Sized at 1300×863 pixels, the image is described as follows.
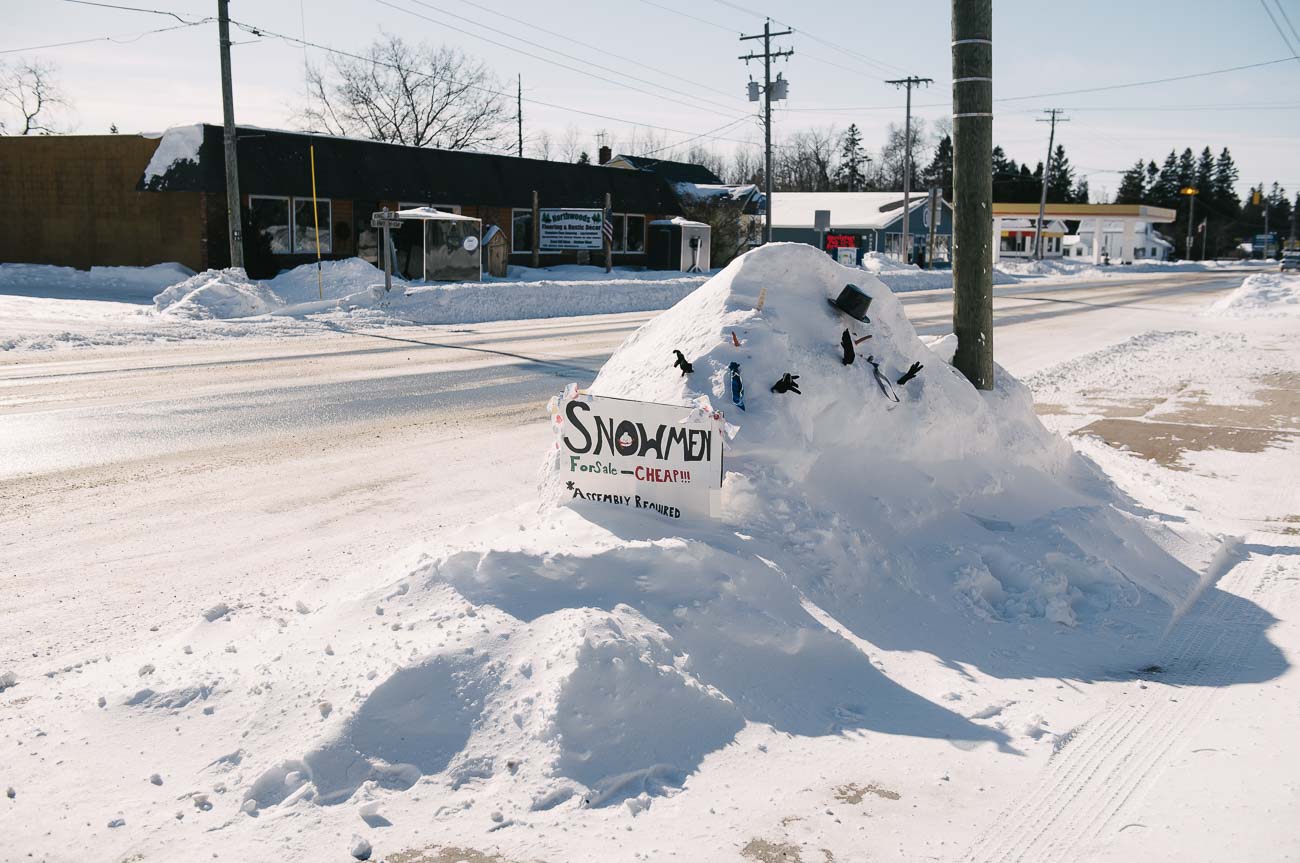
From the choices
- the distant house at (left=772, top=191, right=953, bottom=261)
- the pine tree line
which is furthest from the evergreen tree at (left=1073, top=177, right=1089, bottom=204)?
the distant house at (left=772, top=191, right=953, bottom=261)

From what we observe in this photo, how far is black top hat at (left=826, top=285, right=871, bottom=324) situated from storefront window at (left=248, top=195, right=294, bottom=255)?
79.7 ft

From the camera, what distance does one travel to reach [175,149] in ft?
86.2

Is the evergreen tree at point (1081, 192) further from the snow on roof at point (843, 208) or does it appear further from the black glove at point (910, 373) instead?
the black glove at point (910, 373)

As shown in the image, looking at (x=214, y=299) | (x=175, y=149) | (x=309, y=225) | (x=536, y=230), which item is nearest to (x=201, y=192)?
(x=175, y=149)

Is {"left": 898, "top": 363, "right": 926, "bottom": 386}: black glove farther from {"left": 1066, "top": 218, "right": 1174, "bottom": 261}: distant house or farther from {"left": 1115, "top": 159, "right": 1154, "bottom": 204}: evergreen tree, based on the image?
{"left": 1115, "top": 159, "right": 1154, "bottom": 204}: evergreen tree

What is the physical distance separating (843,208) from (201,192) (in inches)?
1905

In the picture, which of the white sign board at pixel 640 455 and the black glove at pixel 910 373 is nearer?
the white sign board at pixel 640 455

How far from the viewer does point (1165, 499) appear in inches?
303

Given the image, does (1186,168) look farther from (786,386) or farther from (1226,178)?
(786,386)

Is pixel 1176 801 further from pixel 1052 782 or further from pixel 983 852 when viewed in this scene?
pixel 983 852

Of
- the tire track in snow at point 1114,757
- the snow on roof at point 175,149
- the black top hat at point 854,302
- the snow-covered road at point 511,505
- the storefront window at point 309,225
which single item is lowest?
the tire track in snow at point 1114,757

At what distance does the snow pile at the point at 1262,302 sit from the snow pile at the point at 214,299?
77.9ft

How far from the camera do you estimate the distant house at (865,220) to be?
6316cm

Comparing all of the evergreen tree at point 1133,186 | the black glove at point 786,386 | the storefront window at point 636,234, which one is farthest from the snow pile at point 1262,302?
the evergreen tree at point 1133,186
